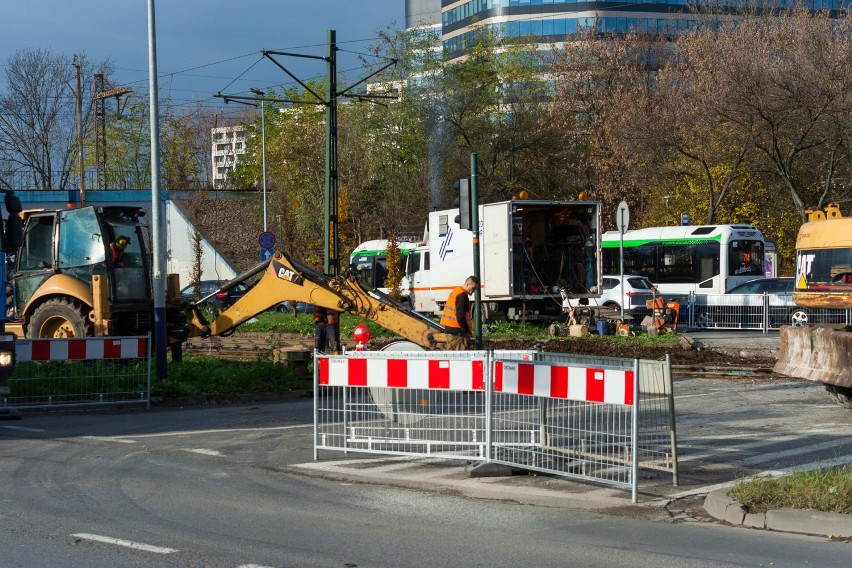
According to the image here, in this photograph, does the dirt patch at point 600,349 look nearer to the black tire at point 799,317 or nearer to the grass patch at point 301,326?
the grass patch at point 301,326

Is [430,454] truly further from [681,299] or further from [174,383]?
[681,299]

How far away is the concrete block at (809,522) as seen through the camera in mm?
7633

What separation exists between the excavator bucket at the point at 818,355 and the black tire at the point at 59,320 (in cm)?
1121

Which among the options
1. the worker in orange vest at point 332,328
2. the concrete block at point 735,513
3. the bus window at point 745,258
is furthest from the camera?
the bus window at point 745,258

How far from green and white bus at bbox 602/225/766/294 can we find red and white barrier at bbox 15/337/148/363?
27.7m

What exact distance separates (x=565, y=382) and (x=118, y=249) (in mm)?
11238

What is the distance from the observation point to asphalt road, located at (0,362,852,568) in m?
7.18

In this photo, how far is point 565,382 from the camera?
375 inches

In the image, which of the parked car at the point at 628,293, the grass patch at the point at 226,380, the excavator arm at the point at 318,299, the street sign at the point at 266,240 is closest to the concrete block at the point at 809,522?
the excavator arm at the point at 318,299

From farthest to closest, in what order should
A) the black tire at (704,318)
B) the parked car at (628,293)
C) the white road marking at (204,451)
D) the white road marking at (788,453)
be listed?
the parked car at (628,293)
the black tire at (704,318)
the white road marking at (204,451)
the white road marking at (788,453)

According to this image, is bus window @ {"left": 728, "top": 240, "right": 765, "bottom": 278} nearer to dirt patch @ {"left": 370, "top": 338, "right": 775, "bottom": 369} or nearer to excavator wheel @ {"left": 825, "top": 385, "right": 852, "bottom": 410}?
dirt patch @ {"left": 370, "top": 338, "right": 775, "bottom": 369}

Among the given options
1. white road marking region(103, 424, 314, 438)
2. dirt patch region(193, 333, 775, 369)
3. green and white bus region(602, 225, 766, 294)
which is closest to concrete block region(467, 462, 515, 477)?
white road marking region(103, 424, 314, 438)

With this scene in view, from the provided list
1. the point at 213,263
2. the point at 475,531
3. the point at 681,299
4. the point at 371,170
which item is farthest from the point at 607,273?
the point at 475,531

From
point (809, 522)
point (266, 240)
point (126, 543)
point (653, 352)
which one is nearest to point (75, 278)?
point (126, 543)
